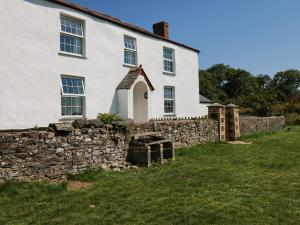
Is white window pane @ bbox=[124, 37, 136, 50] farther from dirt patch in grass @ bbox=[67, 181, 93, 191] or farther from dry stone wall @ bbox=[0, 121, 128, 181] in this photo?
dirt patch in grass @ bbox=[67, 181, 93, 191]

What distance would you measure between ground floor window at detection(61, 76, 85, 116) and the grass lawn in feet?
17.8

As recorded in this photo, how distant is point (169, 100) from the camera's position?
69.4 ft

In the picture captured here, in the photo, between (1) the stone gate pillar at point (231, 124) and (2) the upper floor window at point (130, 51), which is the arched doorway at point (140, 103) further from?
(1) the stone gate pillar at point (231, 124)

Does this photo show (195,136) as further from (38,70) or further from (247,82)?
(247,82)

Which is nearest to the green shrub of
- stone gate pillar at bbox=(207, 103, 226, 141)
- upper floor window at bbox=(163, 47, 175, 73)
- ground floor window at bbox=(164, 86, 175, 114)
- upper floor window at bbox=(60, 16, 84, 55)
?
upper floor window at bbox=(60, 16, 84, 55)

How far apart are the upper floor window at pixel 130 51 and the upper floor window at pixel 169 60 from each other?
3182mm

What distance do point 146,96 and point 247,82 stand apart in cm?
6120

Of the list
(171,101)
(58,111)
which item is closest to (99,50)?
(58,111)

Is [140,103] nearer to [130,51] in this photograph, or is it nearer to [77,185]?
[130,51]

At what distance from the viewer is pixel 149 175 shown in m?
9.73

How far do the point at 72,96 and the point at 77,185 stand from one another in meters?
6.57

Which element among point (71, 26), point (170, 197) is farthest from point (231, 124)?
point (170, 197)

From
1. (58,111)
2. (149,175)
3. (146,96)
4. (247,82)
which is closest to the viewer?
(149,175)

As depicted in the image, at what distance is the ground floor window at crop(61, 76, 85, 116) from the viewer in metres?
14.3
